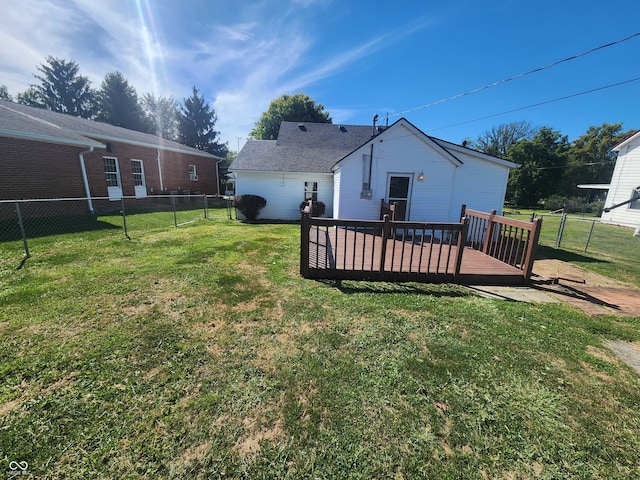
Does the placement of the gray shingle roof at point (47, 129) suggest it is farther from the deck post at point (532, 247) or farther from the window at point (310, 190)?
the deck post at point (532, 247)

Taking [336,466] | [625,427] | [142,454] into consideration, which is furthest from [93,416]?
[625,427]

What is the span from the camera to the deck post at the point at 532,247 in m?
4.68

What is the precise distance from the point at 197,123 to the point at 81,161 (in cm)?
2913

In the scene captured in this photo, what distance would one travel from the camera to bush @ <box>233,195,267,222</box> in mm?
12641

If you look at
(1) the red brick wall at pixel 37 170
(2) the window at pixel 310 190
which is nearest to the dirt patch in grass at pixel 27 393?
(1) the red brick wall at pixel 37 170

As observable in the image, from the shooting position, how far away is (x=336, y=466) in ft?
5.59

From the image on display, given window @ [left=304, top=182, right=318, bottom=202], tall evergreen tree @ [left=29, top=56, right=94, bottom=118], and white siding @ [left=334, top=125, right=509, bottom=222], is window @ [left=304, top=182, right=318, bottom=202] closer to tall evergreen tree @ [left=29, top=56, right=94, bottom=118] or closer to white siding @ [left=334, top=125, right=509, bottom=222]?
white siding @ [left=334, top=125, right=509, bottom=222]

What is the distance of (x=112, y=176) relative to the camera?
571 inches

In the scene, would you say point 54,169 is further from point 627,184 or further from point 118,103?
point 118,103

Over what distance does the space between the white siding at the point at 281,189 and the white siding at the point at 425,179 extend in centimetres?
417

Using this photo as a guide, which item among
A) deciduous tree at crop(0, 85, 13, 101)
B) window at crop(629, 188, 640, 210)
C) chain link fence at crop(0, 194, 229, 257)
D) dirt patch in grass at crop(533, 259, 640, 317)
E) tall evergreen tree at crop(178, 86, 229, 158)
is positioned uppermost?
deciduous tree at crop(0, 85, 13, 101)

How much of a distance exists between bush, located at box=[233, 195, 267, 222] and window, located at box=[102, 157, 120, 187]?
319 inches

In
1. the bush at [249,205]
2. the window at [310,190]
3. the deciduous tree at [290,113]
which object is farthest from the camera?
the deciduous tree at [290,113]

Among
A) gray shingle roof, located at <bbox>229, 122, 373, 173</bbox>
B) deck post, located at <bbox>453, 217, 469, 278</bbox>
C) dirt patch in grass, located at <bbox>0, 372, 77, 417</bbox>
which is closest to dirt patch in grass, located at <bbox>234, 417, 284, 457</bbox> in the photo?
dirt patch in grass, located at <bbox>0, 372, 77, 417</bbox>
